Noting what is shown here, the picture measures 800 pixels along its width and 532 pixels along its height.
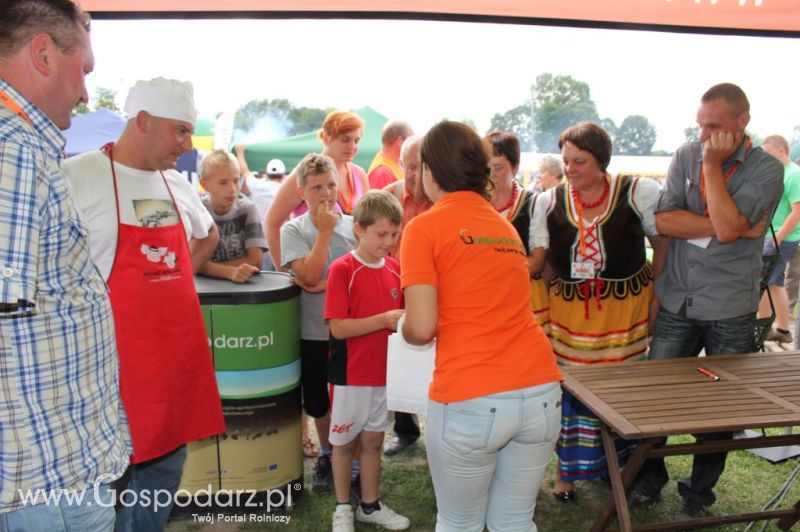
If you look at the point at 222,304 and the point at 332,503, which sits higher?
the point at 222,304

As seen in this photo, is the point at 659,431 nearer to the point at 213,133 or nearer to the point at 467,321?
the point at 467,321

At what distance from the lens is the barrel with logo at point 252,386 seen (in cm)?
261

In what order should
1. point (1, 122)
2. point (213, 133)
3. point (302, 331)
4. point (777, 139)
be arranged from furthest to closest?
1. point (213, 133)
2. point (777, 139)
3. point (302, 331)
4. point (1, 122)

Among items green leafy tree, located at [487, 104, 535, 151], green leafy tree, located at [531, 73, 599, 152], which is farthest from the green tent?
green leafy tree, located at [531, 73, 599, 152]

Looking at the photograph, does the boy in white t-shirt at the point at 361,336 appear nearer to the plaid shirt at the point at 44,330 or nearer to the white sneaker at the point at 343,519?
the white sneaker at the point at 343,519

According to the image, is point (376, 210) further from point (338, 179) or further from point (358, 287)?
point (338, 179)

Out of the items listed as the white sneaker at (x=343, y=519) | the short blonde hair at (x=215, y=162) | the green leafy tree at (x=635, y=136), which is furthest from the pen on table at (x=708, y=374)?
the green leafy tree at (x=635, y=136)

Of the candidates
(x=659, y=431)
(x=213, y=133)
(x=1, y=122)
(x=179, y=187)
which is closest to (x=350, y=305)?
(x=179, y=187)

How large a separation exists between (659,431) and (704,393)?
42 centimetres

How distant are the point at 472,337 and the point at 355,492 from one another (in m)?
1.51

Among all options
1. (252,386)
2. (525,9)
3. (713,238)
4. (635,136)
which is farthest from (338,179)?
(635,136)

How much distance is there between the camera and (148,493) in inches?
78.8

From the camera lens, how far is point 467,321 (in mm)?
1727

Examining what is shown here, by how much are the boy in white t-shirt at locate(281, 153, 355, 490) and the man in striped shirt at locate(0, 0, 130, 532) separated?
1.58m
